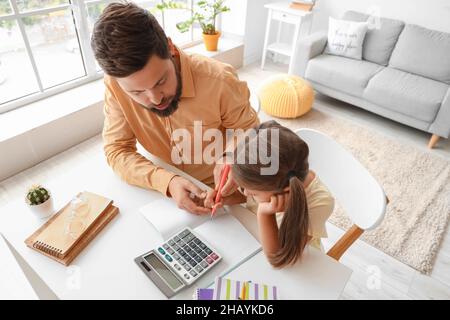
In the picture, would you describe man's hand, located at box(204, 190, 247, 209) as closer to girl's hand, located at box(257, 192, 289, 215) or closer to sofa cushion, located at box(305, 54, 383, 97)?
girl's hand, located at box(257, 192, 289, 215)

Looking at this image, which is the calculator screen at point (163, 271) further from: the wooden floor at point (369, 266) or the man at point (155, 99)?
the wooden floor at point (369, 266)

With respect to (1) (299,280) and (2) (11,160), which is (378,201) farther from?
(2) (11,160)

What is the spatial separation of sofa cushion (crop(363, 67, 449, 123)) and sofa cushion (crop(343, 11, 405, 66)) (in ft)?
0.90

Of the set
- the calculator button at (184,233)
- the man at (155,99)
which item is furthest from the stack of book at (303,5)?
the calculator button at (184,233)

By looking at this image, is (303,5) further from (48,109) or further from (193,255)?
(193,255)

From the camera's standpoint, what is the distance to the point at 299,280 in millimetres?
782

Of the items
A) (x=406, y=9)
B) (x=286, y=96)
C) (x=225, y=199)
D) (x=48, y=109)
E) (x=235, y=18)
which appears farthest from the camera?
(x=235, y=18)

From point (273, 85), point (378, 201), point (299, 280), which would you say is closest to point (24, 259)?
point (299, 280)

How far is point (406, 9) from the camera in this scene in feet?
A: 10.2

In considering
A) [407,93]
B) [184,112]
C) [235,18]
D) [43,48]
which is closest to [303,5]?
[235,18]

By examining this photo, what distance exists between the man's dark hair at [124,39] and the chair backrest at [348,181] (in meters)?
0.63

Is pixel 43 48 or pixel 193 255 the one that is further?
pixel 43 48

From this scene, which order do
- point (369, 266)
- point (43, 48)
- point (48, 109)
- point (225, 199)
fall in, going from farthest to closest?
point (43, 48) → point (48, 109) → point (369, 266) → point (225, 199)

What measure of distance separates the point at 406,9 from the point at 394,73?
2.66 feet
